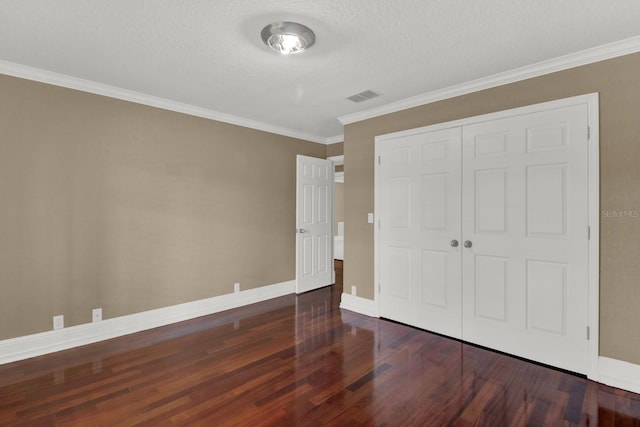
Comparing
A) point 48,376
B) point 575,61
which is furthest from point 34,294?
point 575,61

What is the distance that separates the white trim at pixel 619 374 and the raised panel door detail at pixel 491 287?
71cm

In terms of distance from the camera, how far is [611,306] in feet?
7.86

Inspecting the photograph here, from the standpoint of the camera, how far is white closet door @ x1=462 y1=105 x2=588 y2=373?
2539mm

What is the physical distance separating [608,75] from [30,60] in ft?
15.2

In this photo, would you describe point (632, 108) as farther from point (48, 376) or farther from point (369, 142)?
point (48, 376)

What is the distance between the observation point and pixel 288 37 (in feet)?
7.18

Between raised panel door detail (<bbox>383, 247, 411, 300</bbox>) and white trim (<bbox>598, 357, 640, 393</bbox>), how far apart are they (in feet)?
5.45

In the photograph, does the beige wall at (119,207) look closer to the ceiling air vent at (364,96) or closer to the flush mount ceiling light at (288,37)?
the ceiling air vent at (364,96)

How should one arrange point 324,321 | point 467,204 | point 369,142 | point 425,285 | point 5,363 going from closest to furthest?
1. point 5,363
2. point 467,204
3. point 425,285
4. point 324,321
5. point 369,142

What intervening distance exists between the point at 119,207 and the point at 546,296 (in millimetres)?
4164

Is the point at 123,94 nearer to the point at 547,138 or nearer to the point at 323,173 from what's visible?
the point at 323,173

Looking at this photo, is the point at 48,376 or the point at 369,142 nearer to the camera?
the point at 48,376

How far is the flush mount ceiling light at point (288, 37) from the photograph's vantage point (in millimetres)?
2121

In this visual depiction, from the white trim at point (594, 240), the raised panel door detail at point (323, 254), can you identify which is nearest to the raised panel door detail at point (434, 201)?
the white trim at point (594, 240)
